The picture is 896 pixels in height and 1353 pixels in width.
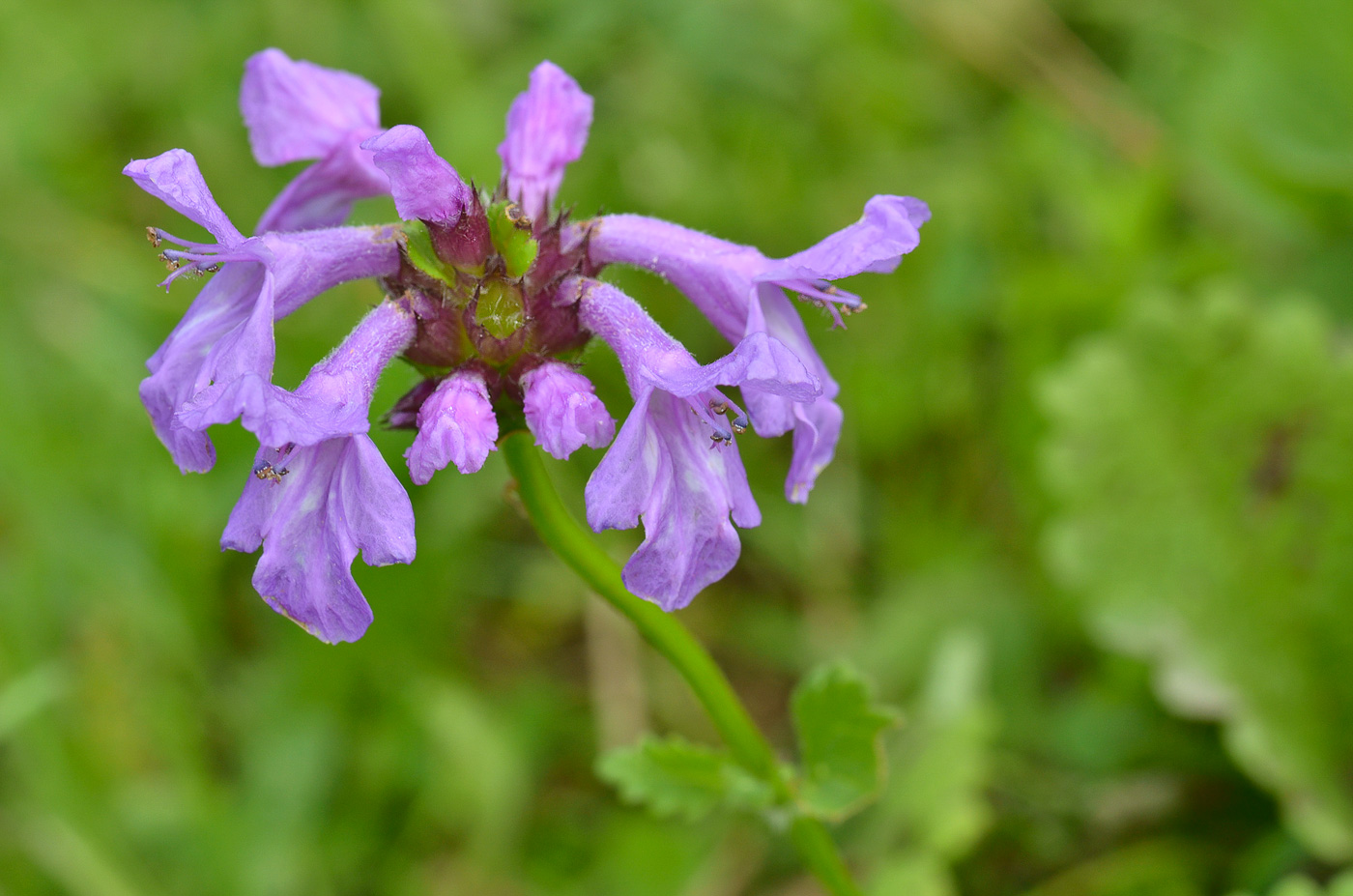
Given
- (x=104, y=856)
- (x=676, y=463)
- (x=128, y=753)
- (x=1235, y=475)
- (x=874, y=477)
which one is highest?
(x=676, y=463)

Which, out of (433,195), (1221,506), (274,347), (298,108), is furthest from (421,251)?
(1221,506)

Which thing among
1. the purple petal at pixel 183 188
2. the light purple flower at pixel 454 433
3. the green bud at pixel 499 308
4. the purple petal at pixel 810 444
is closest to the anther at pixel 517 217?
the green bud at pixel 499 308

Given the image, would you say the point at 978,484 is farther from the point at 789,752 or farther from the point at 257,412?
the point at 257,412

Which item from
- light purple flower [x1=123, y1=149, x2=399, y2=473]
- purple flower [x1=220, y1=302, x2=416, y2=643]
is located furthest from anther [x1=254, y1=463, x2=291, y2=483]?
light purple flower [x1=123, y1=149, x2=399, y2=473]

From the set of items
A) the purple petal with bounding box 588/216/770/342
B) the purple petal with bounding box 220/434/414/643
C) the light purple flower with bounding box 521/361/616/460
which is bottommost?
the purple petal with bounding box 220/434/414/643

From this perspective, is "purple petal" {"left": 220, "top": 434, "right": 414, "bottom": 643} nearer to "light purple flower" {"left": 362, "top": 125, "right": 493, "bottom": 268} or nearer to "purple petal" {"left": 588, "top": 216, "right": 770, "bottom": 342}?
"light purple flower" {"left": 362, "top": 125, "right": 493, "bottom": 268}

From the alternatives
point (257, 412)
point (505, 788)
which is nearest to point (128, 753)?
point (505, 788)
